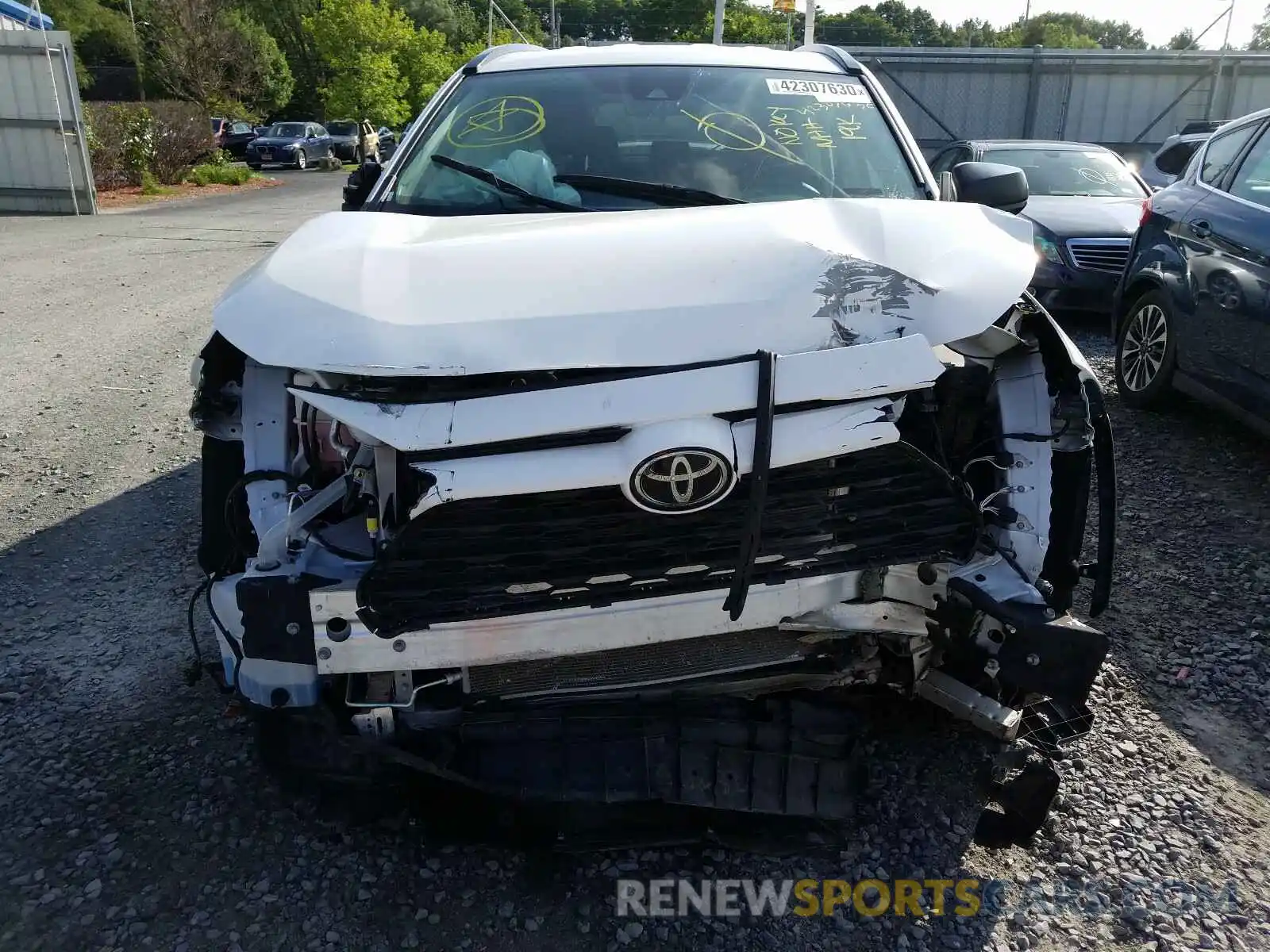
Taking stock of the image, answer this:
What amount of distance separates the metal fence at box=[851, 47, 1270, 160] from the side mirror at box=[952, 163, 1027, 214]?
54.3 feet

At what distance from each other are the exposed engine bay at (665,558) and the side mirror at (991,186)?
51.7 inches

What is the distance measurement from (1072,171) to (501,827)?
9128mm

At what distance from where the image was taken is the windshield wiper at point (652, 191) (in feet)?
10.8

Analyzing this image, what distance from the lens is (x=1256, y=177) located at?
203 inches

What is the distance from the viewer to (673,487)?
2.04 metres

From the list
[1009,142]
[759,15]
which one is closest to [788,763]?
[1009,142]

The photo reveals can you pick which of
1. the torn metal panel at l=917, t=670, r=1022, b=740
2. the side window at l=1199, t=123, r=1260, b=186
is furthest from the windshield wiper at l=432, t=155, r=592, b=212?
the side window at l=1199, t=123, r=1260, b=186

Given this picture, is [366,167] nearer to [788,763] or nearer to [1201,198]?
[788,763]

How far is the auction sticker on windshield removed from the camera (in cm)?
390

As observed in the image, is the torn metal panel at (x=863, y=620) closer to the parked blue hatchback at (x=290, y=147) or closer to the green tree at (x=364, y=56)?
the parked blue hatchback at (x=290, y=147)

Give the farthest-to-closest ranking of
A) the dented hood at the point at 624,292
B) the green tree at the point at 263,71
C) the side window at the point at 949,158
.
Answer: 1. the green tree at the point at 263,71
2. the side window at the point at 949,158
3. the dented hood at the point at 624,292

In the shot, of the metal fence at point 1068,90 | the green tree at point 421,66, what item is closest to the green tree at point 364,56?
the green tree at point 421,66

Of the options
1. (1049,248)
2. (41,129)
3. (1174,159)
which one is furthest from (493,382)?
(41,129)

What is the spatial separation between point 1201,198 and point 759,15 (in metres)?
69.2
